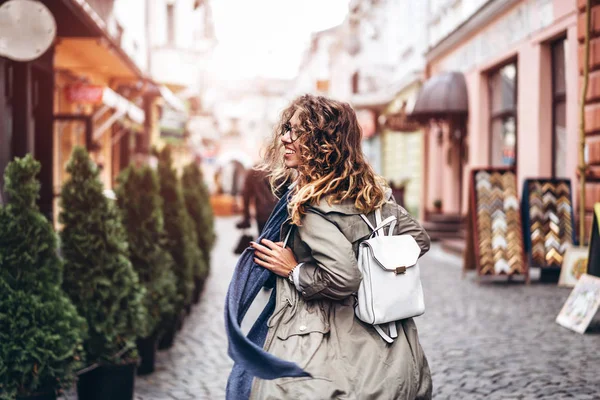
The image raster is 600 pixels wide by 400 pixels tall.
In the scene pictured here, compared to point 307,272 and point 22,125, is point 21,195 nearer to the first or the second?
point 307,272

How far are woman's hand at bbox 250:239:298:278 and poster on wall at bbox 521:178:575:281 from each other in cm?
837

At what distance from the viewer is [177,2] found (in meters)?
25.8

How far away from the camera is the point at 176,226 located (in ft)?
26.0

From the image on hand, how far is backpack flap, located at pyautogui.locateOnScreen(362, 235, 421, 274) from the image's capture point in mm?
2686

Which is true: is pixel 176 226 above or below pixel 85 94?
below

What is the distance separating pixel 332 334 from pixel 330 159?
2.00 ft

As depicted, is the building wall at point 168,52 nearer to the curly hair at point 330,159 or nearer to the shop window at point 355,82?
the shop window at point 355,82

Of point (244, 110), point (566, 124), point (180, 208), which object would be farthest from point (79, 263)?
point (244, 110)

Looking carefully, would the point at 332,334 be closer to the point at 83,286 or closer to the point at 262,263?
the point at 262,263

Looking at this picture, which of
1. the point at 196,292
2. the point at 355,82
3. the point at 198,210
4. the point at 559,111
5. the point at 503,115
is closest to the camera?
the point at 196,292

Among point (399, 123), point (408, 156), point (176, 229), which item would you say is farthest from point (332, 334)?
point (408, 156)

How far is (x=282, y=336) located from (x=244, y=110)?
86471mm

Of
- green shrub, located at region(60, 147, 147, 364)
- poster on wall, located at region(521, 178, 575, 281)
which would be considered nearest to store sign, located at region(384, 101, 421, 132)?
poster on wall, located at region(521, 178, 575, 281)

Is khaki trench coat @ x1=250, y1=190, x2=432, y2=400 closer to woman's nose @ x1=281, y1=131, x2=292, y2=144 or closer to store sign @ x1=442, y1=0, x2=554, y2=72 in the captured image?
woman's nose @ x1=281, y1=131, x2=292, y2=144
